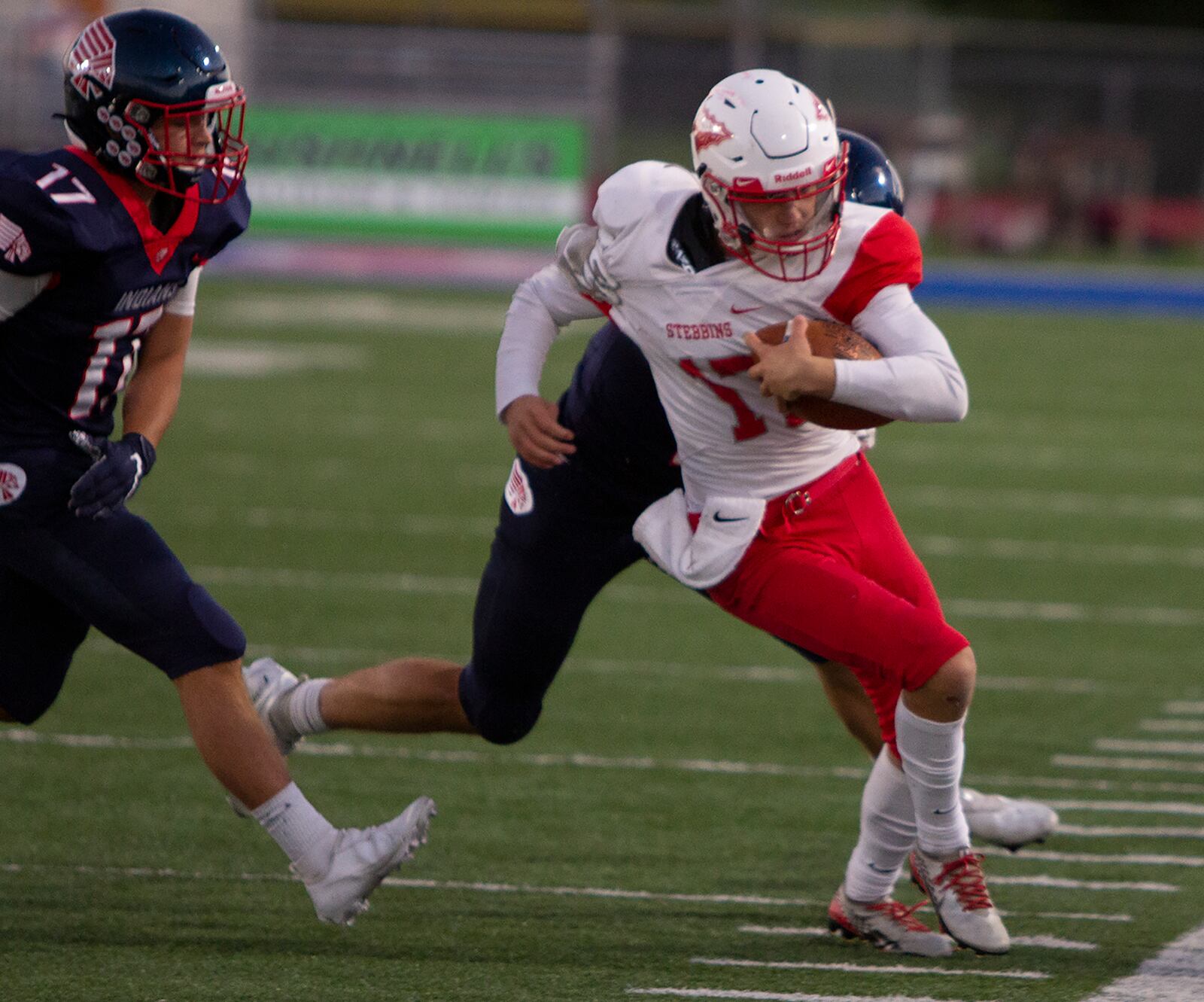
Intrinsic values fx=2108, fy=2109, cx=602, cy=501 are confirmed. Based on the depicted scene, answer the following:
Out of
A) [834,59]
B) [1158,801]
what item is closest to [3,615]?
[1158,801]

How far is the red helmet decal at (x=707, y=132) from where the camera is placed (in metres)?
3.59

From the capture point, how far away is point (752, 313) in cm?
366

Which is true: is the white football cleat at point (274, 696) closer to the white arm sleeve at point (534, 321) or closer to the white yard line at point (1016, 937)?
the white arm sleeve at point (534, 321)

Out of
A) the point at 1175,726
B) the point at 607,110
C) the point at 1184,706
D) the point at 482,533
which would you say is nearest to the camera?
the point at 1175,726

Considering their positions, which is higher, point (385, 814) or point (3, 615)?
point (3, 615)

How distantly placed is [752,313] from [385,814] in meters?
1.66

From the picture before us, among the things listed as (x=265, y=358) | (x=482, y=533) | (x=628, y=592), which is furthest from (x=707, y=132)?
(x=265, y=358)

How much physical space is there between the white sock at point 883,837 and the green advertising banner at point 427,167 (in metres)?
13.8

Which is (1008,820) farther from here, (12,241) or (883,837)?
(12,241)

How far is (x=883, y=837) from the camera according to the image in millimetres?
3857

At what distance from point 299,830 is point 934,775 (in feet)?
3.61

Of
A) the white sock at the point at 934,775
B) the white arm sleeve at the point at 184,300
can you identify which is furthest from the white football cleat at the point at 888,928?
the white arm sleeve at the point at 184,300

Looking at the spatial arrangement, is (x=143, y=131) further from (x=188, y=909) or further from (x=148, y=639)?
(x=188, y=909)

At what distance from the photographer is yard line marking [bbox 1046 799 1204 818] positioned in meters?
4.86
